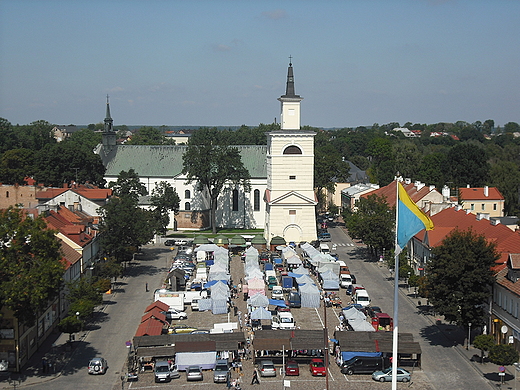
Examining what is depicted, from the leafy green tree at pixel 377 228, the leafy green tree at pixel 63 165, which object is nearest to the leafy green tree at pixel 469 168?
the leafy green tree at pixel 377 228

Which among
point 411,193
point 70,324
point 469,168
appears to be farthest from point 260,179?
point 70,324

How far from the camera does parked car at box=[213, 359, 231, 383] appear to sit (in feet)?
114

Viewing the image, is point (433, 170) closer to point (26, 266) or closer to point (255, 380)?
point (255, 380)

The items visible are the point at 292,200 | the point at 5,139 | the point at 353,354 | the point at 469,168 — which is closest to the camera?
the point at 353,354

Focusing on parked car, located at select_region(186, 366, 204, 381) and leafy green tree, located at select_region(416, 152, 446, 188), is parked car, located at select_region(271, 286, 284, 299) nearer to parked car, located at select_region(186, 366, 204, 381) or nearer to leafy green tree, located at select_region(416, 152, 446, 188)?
parked car, located at select_region(186, 366, 204, 381)

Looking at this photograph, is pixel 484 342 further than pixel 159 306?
No

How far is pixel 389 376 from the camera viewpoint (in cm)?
3534

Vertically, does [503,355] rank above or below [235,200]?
below

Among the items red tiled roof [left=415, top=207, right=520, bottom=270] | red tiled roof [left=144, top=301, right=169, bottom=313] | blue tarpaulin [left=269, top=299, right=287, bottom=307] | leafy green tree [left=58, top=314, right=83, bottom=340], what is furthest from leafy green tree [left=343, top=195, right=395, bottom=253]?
leafy green tree [left=58, top=314, right=83, bottom=340]

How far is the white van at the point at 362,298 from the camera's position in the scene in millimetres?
50000

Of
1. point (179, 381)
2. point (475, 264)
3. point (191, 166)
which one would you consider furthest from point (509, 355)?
point (191, 166)

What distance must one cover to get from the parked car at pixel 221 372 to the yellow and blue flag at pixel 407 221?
14199mm

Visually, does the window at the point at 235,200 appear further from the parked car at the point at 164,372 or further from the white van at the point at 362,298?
the parked car at the point at 164,372

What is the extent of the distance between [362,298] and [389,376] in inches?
596
